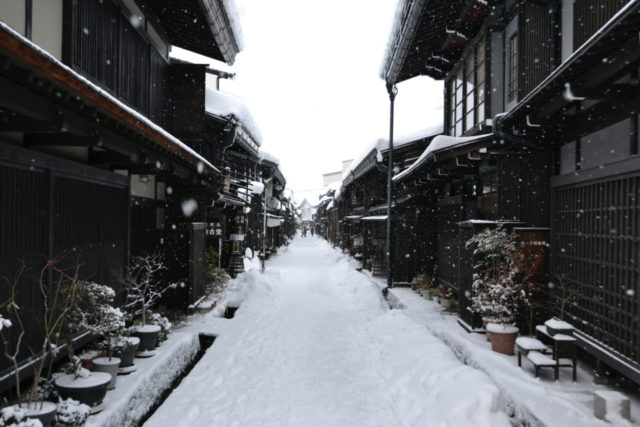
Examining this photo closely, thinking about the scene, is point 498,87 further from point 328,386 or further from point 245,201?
point 245,201

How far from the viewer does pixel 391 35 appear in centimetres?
1298

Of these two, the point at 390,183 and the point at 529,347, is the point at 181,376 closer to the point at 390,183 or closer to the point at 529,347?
the point at 529,347

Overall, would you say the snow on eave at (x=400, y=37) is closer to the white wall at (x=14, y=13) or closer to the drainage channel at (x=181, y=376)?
the white wall at (x=14, y=13)

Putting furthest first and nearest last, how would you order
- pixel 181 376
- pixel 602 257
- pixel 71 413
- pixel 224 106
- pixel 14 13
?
1. pixel 224 106
2. pixel 181 376
3. pixel 602 257
4. pixel 14 13
5. pixel 71 413

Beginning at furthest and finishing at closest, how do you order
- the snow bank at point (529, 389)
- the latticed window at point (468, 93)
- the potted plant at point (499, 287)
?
1. the latticed window at point (468, 93)
2. the potted plant at point (499, 287)
3. the snow bank at point (529, 389)

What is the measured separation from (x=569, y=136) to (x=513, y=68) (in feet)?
13.2

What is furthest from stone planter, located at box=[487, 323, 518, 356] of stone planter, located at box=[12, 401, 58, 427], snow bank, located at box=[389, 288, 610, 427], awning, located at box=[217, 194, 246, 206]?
awning, located at box=[217, 194, 246, 206]

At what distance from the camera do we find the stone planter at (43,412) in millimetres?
4020

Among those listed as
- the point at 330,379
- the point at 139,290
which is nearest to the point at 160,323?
the point at 139,290

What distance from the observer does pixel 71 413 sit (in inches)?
171

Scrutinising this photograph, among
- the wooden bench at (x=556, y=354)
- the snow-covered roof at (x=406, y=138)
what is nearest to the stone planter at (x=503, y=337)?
the wooden bench at (x=556, y=354)

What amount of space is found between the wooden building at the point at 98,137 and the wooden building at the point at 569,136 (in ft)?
18.7

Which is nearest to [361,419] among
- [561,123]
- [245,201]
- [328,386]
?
[328,386]

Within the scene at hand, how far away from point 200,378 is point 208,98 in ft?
32.7
